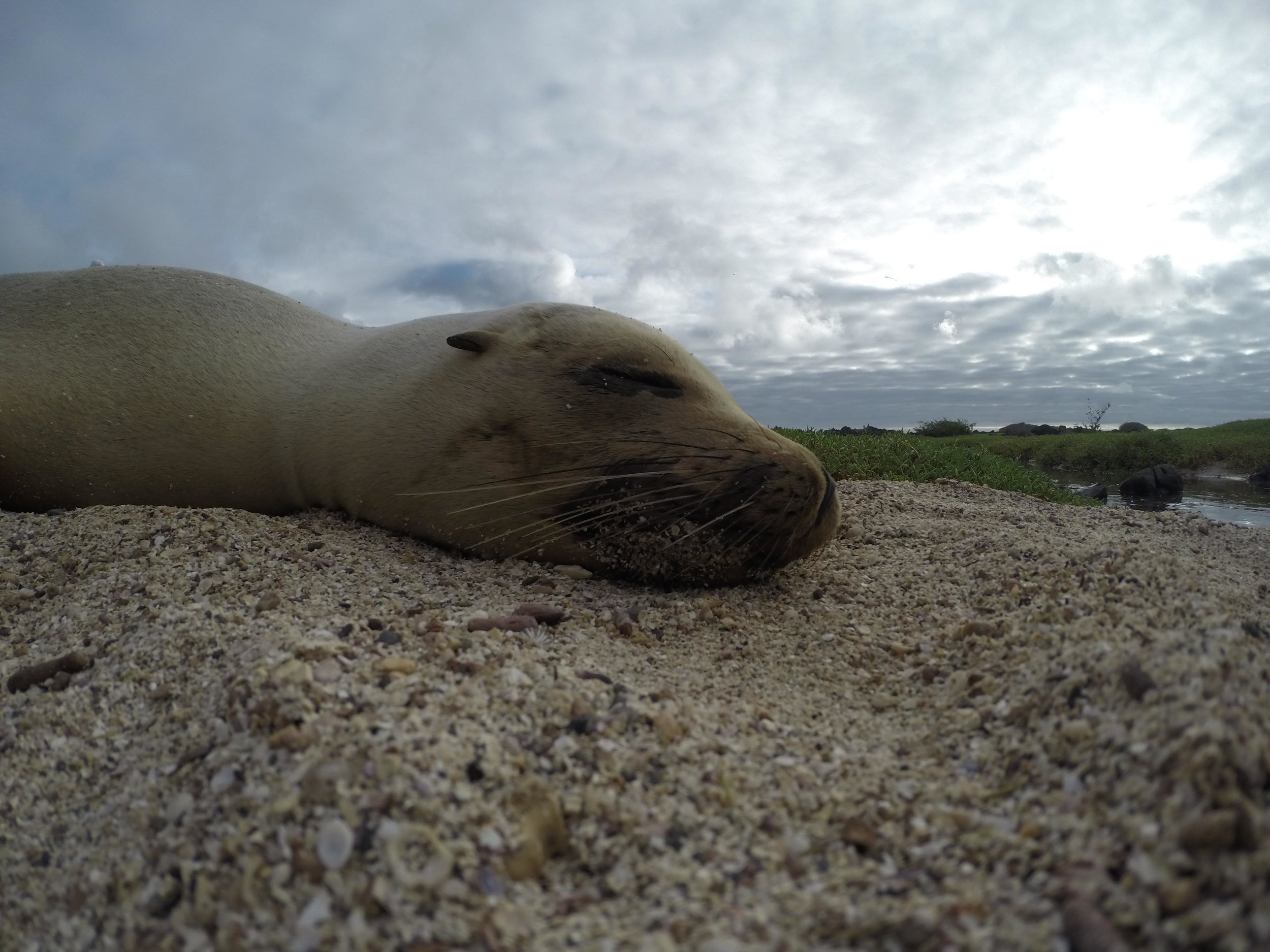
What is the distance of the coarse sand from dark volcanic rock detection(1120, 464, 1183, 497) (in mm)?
8655

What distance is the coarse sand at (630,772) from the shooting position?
0.97 m

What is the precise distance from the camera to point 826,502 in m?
2.75

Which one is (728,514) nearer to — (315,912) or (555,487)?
(555,487)

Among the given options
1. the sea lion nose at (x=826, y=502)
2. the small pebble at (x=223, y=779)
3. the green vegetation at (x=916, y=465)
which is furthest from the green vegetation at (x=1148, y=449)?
the small pebble at (x=223, y=779)

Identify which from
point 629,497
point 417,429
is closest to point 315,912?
point 629,497

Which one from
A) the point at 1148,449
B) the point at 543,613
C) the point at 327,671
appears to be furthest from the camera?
the point at 1148,449

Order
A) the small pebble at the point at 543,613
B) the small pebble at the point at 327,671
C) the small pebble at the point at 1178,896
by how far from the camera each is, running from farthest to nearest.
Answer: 1. the small pebble at the point at 543,613
2. the small pebble at the point at 327,671
3. the small pebble at the point at 1178,896

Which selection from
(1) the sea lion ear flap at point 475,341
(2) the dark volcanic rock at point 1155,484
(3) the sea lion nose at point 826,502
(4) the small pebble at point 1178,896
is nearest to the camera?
(4) the small pebble at point 1178,896

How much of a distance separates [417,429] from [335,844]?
2.03 m

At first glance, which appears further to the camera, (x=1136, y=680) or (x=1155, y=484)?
(x=1155, y=484)

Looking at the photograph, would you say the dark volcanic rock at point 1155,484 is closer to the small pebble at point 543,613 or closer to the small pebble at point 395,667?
the small pebble at point 543,613

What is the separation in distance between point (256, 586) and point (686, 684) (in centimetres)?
143

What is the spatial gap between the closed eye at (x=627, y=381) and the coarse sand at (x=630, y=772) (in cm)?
90

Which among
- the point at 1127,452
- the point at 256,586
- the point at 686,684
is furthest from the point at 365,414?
the point at 1127,452
